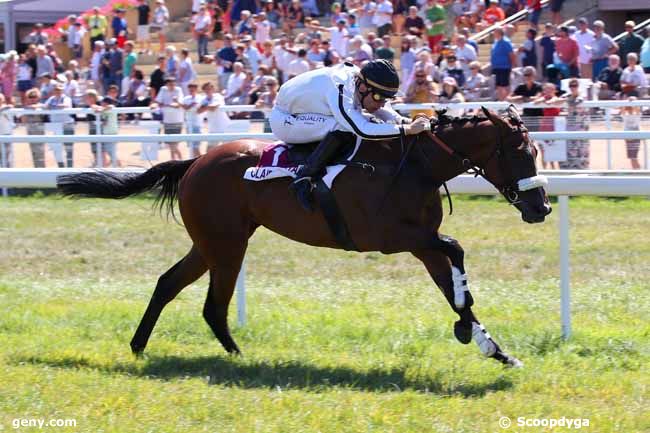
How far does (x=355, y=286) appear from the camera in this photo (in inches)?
361

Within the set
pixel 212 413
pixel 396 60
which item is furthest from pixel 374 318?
pixel 396 60

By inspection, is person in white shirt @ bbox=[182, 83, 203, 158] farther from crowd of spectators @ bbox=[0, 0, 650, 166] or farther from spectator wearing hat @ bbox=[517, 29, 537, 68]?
spectator wearing hat @ bbox=[517, 29, 537, 68]

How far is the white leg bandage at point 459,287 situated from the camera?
6309 mm

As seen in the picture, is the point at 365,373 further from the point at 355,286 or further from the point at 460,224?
the point at 460,224

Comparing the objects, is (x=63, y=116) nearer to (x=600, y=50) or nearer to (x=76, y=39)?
(x=600, y=50)

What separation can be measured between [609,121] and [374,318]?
5773 mm

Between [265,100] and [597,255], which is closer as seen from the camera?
[597,255]

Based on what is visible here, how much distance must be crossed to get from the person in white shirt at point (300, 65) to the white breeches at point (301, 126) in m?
9.86

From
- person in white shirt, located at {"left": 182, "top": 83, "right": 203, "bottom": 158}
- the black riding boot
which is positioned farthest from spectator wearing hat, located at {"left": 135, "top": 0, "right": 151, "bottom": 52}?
the black riding boot

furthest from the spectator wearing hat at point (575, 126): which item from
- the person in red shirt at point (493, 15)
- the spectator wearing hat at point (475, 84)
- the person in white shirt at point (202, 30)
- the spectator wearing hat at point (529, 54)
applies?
the person in white shirt at point (202, 30)

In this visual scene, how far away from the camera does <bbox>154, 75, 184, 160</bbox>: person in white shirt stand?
1446 cm

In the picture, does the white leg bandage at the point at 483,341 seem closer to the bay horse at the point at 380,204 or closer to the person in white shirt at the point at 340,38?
the bay horse at the point at 380,204

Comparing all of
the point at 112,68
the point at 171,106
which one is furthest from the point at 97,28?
the point at 171,106

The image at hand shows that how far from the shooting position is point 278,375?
640 cm
